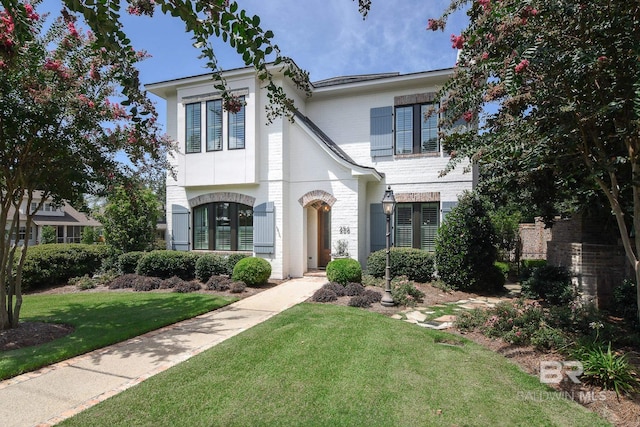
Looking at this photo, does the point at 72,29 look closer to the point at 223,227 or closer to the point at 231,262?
the point at 231,262

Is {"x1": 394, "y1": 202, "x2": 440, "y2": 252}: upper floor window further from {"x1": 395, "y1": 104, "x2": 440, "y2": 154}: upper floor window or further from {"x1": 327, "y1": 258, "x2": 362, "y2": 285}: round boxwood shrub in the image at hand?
{"x1": 327, "y1": 258, "x2": 362, "y2": 285}: round boxwood shrub

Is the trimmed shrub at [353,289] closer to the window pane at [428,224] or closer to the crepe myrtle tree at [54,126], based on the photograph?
the window pane at [428,224]

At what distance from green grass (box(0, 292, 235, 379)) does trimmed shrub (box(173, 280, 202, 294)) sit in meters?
0.33

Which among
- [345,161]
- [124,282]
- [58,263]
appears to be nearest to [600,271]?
[345,161]

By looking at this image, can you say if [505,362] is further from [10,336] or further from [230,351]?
[10,336]

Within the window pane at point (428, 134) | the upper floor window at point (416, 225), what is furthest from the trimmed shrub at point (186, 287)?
the window pane at point (428, 134)

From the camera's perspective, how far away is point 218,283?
9.34 m

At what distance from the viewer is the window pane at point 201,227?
466 inches

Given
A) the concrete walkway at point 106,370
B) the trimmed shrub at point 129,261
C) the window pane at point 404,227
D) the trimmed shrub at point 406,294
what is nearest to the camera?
the concrete walkway at point 106,370

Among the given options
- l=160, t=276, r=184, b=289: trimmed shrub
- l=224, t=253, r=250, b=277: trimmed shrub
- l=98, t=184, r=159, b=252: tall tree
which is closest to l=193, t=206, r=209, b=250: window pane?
l=224, t=253, r=250, b=277: trimmed shrub

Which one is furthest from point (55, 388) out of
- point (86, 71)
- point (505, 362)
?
point (505, 362)

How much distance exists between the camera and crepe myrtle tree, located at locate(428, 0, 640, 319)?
11.2 feet

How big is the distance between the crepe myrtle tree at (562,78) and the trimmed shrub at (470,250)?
13.4 feet

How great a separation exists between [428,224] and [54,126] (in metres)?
9.74
